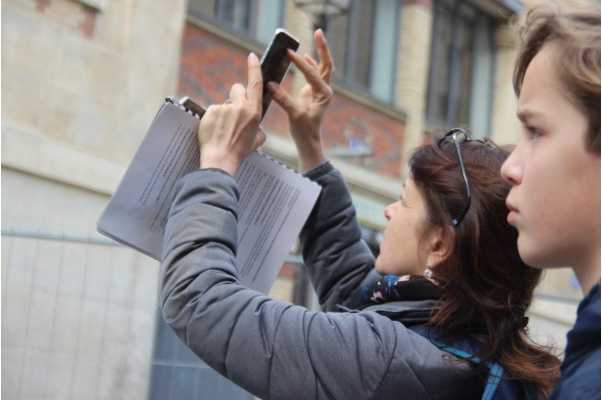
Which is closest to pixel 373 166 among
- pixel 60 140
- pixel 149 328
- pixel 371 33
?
pixel 371 33

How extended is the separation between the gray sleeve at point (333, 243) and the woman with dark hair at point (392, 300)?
25cm

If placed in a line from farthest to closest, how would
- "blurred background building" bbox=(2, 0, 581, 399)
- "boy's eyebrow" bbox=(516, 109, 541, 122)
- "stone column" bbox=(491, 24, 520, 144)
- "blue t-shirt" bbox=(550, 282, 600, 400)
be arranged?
"stone column" bbox=(491, 24, 520, 144)
"blurred background building" bbox=(2, 0, 581, 399)
"boy's eyebrow" bbox=(516, 109, 541, 122)
"blue t-shirt" bbox=(550, 282, 600, 400)

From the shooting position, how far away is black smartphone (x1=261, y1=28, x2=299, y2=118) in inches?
78.0

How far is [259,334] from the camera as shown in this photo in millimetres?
1627

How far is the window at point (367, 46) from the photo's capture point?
1148cm

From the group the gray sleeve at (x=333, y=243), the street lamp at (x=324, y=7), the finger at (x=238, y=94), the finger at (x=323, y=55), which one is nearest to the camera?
the finger at (x=238, y=94)

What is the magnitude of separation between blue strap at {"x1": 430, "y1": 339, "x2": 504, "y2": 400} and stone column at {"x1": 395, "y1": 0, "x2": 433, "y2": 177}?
34.4 ft

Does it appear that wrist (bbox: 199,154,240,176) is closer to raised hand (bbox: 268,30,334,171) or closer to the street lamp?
raised hand (bbox: 268,30,334,171)

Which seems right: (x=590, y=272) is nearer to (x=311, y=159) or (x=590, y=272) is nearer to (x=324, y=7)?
(x=311, y=159)

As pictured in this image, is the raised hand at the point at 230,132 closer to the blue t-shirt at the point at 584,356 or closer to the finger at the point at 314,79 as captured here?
the finger at the point at 314,79

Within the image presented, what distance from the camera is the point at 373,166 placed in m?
11.6

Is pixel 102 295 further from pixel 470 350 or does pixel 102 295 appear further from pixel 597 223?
pixel 597 223

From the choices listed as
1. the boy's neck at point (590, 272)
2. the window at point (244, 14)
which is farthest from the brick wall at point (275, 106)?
the boy's neck at point (590, 272)

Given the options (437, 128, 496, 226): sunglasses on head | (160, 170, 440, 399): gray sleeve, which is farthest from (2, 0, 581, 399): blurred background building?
(160, 170, 440, 399): gray sleeve
